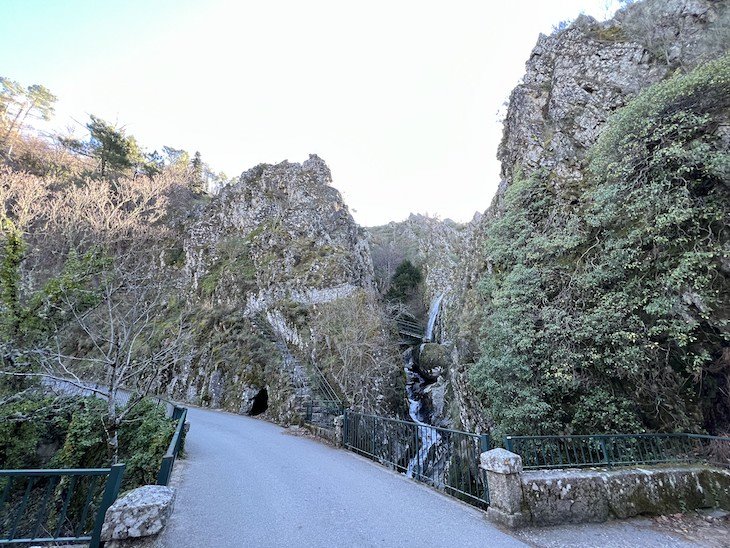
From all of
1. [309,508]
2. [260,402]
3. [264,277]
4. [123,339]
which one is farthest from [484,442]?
[264,277]

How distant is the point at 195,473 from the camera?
727 cm

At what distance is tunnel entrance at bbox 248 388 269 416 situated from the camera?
17.7m

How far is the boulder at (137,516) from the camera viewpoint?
3523 millimetres

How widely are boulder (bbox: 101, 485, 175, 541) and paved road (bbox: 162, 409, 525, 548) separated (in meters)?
0.69

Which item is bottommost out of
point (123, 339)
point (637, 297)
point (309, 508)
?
point (309, 508)

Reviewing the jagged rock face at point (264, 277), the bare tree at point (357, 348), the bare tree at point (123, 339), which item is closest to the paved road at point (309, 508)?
the bare tree at point (123, 339)

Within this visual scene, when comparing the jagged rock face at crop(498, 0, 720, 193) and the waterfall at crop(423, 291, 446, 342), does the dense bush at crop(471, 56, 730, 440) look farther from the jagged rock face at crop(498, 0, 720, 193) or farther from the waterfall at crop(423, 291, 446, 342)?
the waterfall at crop(423, 291, 446, 342)

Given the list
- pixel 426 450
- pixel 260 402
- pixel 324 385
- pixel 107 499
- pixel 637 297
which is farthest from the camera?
pixel 260 402

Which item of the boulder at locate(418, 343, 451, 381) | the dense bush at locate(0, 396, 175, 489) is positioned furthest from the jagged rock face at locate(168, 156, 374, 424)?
the boulder at locate(418, 343, 451, 381)

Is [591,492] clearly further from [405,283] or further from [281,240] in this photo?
[405,283]

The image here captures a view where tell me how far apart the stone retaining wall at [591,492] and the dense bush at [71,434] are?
826 centimetres

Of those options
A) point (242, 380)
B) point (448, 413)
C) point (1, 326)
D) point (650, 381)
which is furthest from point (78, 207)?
point (650, 381)

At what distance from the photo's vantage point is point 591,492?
198 inches

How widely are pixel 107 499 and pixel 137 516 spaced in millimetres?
536
